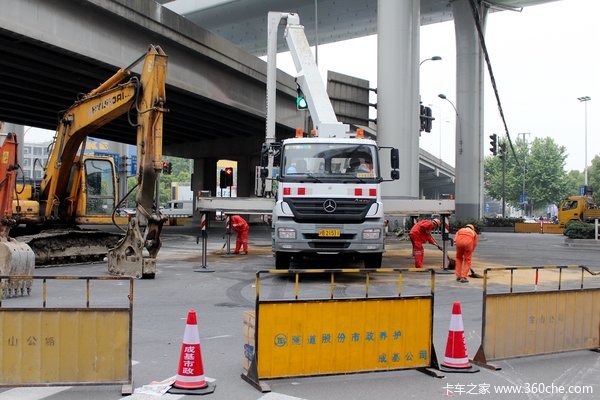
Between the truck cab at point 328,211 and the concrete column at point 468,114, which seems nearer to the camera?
the truck cab at point 328,211

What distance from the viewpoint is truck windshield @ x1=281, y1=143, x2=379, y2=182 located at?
522 inches

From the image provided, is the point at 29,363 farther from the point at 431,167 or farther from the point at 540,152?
the point at 540,152

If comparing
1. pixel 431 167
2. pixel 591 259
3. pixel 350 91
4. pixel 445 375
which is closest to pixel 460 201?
pixel 350 91

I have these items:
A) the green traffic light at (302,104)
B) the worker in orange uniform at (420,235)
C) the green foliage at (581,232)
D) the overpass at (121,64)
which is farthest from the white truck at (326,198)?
the green foliage at (581,232)

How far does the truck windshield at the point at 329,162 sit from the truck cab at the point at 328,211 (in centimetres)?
2

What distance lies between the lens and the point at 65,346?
5.74m

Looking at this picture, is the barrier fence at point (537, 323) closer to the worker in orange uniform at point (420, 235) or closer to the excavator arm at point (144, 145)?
the worker in orange uniform at point (420, 235)

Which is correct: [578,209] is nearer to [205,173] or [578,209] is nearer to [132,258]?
[205,173]

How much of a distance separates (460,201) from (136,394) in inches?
1471

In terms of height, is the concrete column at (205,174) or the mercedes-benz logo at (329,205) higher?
the concrete column at (205,174)

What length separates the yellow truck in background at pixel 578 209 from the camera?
43.9 meters

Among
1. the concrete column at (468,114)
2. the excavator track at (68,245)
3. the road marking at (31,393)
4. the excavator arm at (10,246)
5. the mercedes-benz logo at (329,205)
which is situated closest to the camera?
the road marking at (31,393)

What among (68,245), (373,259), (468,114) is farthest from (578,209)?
(68,245)

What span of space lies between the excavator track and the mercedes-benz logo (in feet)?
24.4
